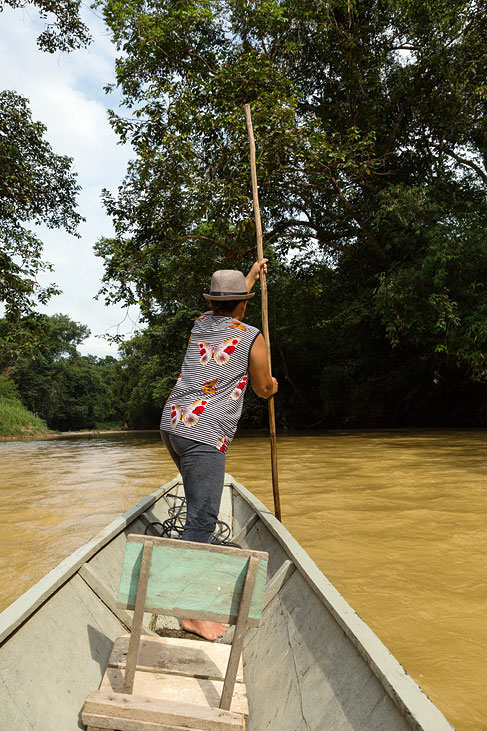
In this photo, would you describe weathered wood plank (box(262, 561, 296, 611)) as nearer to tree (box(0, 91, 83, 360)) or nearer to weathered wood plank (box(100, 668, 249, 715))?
weathered wood plank (box(100, 668, 249, 715))

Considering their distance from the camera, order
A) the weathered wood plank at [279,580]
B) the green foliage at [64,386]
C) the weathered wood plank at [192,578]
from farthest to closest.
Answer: the green foliage at [64,386] < the weathered wood plank at [279,580] < the weathered wood plank at [192,578]

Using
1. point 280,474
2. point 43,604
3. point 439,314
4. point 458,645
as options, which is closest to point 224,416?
point 43,604

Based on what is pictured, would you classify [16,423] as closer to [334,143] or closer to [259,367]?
[334,143]

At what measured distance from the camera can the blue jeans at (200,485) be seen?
7.80 feet

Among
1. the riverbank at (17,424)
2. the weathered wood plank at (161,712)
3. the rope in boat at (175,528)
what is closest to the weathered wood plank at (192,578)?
the weathered wood plank at (161,712)

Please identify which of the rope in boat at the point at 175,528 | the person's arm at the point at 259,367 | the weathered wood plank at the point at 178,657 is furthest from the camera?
the rope in boat at the point at 175,528

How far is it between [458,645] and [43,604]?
→ 2007mm

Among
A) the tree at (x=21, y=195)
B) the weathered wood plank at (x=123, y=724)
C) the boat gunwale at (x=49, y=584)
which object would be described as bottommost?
the weathered wood plank at (x=123, y=724)

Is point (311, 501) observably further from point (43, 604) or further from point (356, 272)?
point (356, 272)

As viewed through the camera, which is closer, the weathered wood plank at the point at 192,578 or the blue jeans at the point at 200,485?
the weathered wood plank at the point at 192,578

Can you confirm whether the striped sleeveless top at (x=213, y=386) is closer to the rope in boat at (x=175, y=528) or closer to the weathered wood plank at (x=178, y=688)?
the rope in boat at (x=175, y=528)

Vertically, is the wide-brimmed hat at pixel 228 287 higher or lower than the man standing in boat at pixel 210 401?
higher

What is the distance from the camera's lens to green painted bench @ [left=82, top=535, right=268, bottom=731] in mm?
1649

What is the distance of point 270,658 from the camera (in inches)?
81.0
